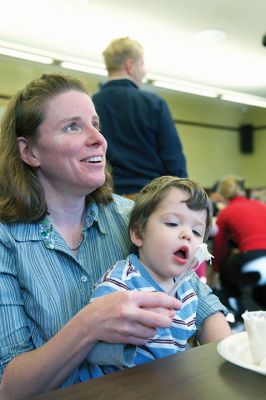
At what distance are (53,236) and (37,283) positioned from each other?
135 mm

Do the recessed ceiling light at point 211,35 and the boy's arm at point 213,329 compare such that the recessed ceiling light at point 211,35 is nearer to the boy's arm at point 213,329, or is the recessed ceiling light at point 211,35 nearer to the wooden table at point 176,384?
the boy's arm at point 213,329

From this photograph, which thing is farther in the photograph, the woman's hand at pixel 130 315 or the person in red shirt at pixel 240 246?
the person in red shirt at pixel 240 246

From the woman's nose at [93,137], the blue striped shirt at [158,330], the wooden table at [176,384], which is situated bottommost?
the blue striped shirt at [158,330]

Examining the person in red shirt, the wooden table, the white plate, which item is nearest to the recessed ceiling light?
the person in red shirt

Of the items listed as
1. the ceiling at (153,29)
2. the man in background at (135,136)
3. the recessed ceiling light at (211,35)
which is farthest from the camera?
the recessed ceiling light at (211,35)

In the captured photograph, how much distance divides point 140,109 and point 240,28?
3553mm

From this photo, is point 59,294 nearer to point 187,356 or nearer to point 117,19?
point 187,356

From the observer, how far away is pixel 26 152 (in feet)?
4.31

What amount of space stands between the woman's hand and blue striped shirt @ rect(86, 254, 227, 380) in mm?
58

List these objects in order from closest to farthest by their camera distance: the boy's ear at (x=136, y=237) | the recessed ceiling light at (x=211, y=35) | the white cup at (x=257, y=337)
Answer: the white cup at (x=257, y=337) < the boy's ear at (x=136, y=237) < the recessed ceiling light at (x=211, y=35)

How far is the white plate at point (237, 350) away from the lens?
0.79 meters

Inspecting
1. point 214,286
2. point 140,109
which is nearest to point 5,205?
point 140,109

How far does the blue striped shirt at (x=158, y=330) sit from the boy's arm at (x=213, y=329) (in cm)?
1

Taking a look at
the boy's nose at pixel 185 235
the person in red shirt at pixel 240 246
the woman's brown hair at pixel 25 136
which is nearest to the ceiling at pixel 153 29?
the person in red shirt at pixel 240 246
